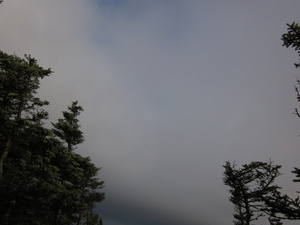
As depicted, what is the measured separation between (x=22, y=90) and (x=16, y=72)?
4.77 feet


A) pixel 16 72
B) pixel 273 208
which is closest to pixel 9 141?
pixel 16 72

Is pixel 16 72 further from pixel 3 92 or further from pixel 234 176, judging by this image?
pixel 234 176

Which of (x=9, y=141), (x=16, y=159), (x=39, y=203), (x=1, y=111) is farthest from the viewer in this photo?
(x=16, y=159)

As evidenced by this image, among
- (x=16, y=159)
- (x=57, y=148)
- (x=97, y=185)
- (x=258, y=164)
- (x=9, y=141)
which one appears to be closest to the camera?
(x=9, y=141)

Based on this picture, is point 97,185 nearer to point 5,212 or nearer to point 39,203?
point 39,203

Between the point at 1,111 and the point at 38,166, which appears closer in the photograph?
the point at 1,111

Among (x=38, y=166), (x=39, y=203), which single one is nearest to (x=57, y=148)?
(x=38, y=166)

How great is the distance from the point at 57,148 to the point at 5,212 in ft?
24.7

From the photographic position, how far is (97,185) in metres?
32.9

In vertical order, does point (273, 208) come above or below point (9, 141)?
below

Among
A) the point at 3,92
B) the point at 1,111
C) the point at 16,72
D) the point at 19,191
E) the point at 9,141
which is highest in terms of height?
the point at 16,72

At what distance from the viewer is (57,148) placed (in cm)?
1577

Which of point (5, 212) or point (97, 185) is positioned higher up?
point (97, 185)

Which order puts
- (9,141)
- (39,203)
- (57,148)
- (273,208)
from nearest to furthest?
1. (273,208)
2. (9,141)
3. (57,148)
4. (39,203)
